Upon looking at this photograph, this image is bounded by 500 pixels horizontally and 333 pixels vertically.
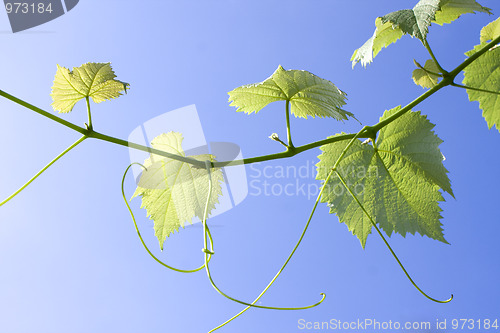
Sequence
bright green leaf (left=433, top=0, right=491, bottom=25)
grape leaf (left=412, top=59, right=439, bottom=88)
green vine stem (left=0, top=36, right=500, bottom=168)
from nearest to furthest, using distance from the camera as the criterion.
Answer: green vine stem (left=0, top=36, right=500, bottom=168) → bright green leaf (left=433, top=0, right=491, bottom=25) → grape leaf (left=412, top=59, right=439, bottom=88)

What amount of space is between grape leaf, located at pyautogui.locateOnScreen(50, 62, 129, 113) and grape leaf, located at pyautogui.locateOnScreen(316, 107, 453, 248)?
341 mm

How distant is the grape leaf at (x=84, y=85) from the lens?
2.24 ft

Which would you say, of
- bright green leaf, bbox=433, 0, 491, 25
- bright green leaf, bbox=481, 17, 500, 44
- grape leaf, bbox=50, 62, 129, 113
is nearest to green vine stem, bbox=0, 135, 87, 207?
grape leaf, bbox=50, 62, 129, 113

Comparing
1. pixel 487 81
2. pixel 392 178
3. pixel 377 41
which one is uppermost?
pixel 377 41

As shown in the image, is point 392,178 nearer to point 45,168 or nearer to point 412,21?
point 412,21

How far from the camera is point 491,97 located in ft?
2.55

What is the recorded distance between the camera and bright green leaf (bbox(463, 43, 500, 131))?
74 cm

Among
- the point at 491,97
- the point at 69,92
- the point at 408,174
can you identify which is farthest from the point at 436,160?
the point at 69,92

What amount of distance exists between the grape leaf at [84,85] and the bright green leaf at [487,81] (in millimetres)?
547

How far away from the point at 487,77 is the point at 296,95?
32 cm

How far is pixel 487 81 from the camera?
29.8 inches

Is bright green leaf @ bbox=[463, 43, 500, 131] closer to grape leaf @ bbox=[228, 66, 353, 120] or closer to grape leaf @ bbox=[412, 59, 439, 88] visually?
grape leaf @ bbox=[412, 59, 439, 88]

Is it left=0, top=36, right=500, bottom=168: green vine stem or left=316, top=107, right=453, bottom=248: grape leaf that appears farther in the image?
left=316, top=107, right=453, bottom=248: grape leaf

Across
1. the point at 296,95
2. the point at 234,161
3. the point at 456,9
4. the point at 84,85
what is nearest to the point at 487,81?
the point at 456,9
